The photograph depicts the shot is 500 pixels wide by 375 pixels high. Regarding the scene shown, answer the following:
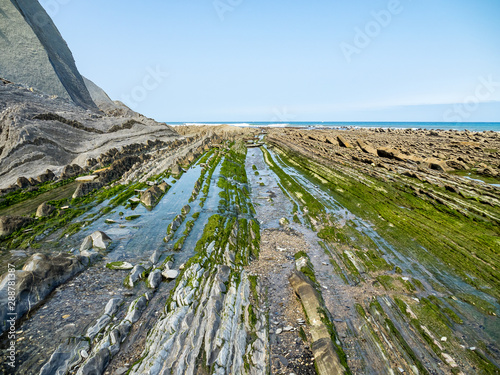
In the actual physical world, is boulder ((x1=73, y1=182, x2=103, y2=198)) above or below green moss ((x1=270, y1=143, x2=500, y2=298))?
above

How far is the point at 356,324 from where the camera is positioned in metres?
7.50

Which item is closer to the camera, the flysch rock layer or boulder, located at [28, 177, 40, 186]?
boulder, located at [28, 177, 40, 186]

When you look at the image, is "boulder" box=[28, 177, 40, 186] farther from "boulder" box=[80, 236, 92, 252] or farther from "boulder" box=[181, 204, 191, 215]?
"boulder" box=[181, 204, 191, 215]

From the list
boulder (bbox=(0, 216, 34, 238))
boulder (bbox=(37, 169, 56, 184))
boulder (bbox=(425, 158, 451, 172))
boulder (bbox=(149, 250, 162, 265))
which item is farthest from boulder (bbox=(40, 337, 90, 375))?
boulder (bbox=(425, 158, 451, 172))

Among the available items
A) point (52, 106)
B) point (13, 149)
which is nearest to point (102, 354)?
point (13, 149)

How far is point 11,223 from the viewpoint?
13062 mm

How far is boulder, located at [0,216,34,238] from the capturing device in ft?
41.5

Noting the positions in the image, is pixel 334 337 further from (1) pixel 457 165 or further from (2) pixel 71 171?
(1) pixel 457 165

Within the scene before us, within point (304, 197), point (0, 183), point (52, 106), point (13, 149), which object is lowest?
point (304, 197)

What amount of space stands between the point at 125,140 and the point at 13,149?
54.5ft

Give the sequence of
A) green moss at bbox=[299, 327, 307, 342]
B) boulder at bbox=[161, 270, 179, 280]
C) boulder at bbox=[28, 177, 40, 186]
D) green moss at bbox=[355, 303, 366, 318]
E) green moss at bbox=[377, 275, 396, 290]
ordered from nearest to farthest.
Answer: green moss at bbox=[299, 327, 307, 342]
green moss at bbox=[355, 303, 366, 318]
green moss at bbox=[377, 275, 396, 290]
boulder at bbox=[161, 270, 179, 280]
boulder at bbox=[28, 177, 40, 186]

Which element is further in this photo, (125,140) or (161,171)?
(125,140)

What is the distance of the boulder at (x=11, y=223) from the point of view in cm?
1265

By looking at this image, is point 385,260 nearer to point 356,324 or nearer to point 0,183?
point 356,324
